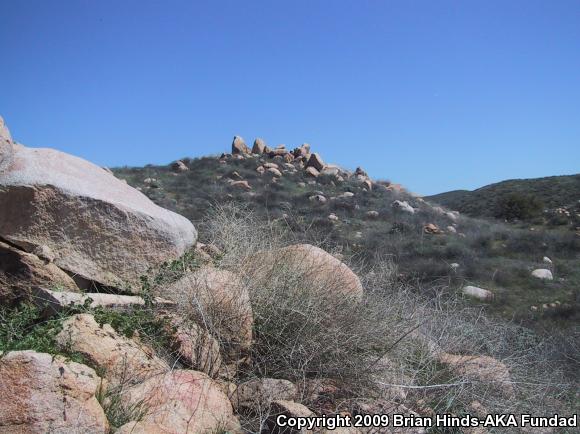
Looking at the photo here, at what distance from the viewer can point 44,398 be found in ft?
7.39

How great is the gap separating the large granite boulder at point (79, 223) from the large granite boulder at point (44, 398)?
4.10 feet

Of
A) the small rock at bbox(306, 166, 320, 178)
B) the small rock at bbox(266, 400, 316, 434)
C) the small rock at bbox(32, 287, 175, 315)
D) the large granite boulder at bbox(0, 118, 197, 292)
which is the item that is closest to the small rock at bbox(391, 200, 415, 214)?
the small rock at bbox(306, 166, 320, 178)

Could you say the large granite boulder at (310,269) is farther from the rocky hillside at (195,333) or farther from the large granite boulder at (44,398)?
the large granite boulder at (44,398)

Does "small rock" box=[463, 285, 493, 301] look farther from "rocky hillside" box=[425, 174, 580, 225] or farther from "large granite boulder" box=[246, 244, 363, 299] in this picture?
"rocky hillside" box=[425, 174, 580, 225]

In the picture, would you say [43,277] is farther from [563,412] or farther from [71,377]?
[563,412]

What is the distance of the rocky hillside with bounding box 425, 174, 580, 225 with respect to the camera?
20.4 meters

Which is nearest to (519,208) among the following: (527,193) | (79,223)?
(527,193)

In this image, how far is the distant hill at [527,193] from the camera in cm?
2445

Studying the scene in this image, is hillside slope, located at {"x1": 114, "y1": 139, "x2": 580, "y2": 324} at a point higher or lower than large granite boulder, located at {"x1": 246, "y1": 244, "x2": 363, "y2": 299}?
higher

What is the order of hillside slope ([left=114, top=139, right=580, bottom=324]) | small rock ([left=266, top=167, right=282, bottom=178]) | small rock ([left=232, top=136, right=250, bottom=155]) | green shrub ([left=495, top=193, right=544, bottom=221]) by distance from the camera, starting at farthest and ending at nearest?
small rock ([left=232, top=136, right=250, bottom=155]), green shrub ([left=495, top=193, right=544, bottom=221]), small rock ([left=266, top=167, right=282, bottom=178]), hillside slope ([left=114, top=139, right=580, bottom=324])

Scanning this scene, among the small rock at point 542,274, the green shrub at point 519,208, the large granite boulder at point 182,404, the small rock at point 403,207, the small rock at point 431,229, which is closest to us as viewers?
the large granite boulder at point 182,404

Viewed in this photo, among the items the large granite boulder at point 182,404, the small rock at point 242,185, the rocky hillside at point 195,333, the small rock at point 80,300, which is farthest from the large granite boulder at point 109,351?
the small rock at point 242,185

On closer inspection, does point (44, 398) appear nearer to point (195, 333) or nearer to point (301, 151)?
point (195, 333)

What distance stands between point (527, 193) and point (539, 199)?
2.29m
